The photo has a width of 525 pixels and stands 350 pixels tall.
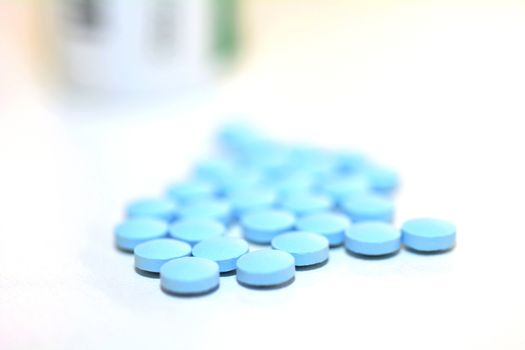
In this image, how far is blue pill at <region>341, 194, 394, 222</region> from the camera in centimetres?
77

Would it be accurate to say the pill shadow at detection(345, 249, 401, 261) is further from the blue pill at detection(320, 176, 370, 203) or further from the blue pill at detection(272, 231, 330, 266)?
the blue pill at detection(320, 176, 370, 203)

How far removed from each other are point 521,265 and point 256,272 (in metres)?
0.27

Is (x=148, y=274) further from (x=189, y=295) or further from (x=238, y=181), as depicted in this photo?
(x=238, y=181)

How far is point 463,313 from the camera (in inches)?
22.8

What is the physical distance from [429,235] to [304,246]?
0.43ft

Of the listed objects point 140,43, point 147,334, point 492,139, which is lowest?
point 147,334

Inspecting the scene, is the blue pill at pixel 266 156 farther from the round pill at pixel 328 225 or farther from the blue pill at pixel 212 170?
the round pill at pixel 328 225

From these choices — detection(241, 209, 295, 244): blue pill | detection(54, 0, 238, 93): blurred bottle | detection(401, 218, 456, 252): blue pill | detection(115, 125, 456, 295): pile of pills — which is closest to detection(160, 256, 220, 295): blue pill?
detection(115, 125, 456, 295): pile of pills

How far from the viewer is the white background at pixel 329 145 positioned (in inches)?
22.3

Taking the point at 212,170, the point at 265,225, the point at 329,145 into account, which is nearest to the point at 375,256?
the point at 265,225

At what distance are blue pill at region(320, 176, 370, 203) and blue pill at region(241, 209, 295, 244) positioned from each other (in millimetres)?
94

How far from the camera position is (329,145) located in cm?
112

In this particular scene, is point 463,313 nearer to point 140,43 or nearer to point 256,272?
point 256,272

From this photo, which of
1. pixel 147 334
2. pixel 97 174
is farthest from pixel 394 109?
pixel 147 334
